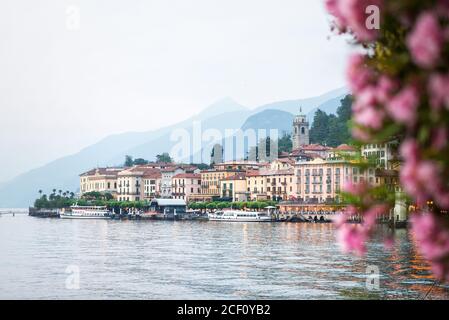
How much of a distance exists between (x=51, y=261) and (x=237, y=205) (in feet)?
179

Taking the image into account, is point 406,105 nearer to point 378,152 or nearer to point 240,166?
point 378,152

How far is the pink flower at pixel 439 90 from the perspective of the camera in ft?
7.36

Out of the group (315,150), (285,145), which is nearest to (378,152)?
(315,150)

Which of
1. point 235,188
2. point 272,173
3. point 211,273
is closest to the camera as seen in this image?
point 211,273

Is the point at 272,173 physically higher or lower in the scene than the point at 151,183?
higher

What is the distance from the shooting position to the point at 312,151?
85.5 m

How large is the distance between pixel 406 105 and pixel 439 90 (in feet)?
0.39

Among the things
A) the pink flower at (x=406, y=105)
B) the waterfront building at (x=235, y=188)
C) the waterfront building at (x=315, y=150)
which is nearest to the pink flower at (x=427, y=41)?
the pink flower at (x=406, y=105)

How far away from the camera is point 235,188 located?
87.1 metres

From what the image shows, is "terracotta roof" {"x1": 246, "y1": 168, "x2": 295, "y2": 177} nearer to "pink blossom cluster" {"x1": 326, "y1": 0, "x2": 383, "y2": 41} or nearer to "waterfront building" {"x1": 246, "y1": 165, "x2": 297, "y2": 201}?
"waterfront building" {"x1": 246, "y1": 165, "x2": 297, "y2": 201}

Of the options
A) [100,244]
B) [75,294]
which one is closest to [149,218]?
[100,244]

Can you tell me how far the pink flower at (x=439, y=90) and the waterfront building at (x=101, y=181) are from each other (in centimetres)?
10656

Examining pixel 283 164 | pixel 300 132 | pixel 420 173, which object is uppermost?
pixel 300 132
